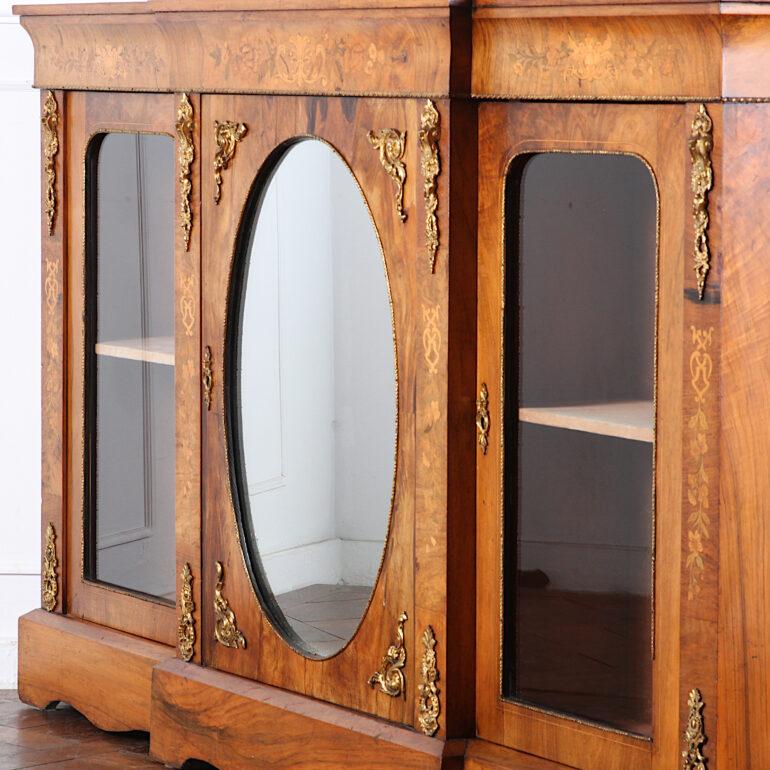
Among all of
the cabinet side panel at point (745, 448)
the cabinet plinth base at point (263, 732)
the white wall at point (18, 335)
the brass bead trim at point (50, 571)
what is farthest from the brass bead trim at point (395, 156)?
the white wall at point (18, 335)

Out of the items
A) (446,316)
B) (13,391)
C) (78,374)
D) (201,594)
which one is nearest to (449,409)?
(446,316)

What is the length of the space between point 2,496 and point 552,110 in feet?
5.67

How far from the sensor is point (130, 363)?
2.73 metres

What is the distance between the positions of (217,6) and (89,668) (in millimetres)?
1208

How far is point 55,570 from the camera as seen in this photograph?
288 cm

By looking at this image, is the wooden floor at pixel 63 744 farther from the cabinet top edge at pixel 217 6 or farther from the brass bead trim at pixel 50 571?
the cabinet top edge at pixel 217 6

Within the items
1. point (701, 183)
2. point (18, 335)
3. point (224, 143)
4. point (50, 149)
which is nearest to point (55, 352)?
point (50, 149)

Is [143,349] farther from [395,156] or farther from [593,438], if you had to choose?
[593,438]

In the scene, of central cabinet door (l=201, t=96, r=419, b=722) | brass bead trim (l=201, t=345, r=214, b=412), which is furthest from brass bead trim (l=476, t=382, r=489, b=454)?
brass bead trim (l=201, t=345, r=214, b=412)

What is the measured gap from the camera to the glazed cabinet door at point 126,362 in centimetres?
260

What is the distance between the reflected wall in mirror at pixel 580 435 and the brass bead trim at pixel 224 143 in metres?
0.50

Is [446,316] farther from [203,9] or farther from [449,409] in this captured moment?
[203,9]

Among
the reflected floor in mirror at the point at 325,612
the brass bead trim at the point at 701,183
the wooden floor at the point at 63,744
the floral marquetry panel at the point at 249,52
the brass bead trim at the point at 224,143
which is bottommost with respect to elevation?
the wooden floor at the point at 63,744

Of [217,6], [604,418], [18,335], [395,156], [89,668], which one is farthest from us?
[18,335]
